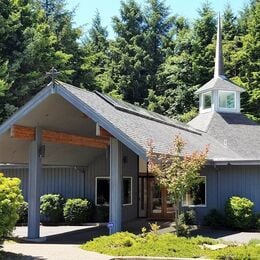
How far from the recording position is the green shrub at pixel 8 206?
1119 cm

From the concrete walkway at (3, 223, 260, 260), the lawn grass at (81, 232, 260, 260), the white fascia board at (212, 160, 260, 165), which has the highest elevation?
the white fascia board at (212, 160, 260, 165)

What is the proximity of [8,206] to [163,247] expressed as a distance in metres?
3.89

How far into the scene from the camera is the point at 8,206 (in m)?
11.3

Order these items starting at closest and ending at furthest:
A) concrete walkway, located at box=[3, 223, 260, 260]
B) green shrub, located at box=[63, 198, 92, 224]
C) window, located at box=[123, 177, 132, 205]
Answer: concrete walkway, located at box=[3, 223, 260, 260]
green shrub, located at box=[63, 198, 92, 224]
window, located at box=[123, 177, 132, 205]

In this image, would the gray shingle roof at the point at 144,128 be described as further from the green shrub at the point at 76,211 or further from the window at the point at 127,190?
the green shrub at the point at 76,211

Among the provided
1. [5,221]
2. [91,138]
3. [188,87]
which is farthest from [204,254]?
[188,87]

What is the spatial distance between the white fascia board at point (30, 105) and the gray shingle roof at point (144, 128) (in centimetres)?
42

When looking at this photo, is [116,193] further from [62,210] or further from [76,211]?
[62,210]

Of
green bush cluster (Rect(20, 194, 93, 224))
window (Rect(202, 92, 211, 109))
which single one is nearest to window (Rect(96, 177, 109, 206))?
green bush cluster (Rect(20, 194, 93, 224))

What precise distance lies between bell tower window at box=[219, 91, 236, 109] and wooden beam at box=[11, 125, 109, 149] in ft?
38.4

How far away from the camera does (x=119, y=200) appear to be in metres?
14.8

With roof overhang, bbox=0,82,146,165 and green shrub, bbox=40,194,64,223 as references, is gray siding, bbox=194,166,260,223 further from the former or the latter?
roof overhang, bbox=0,82,146,165

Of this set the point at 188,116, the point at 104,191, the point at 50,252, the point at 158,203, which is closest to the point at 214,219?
the point at 158,203

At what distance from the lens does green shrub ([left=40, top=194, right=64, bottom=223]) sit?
834 inches
